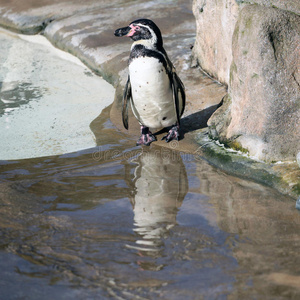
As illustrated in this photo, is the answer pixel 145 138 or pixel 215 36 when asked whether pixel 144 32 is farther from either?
pixel 215 36

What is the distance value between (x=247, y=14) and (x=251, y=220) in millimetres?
1642

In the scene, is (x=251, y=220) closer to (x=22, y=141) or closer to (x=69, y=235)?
(x=69, y=235)

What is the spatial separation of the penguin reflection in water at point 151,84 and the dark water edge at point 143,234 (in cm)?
60

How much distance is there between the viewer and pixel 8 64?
7.32 meters

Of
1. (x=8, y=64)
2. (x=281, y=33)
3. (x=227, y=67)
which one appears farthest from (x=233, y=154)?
(x=8, y=64)

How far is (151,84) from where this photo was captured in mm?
4141

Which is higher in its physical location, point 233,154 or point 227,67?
point 227,67

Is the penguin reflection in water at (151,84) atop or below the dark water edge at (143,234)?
atop

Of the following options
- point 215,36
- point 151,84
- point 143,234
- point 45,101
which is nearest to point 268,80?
point 151,84

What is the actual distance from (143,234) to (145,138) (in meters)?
1.88

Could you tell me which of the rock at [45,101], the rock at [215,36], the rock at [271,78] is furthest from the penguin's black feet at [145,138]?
the rock at [215,36]

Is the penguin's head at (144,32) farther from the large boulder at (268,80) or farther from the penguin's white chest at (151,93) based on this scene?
the large boulder at (268,80)

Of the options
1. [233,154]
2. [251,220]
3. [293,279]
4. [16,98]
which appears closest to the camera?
[293,279]

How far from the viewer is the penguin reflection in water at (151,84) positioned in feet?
13.4
